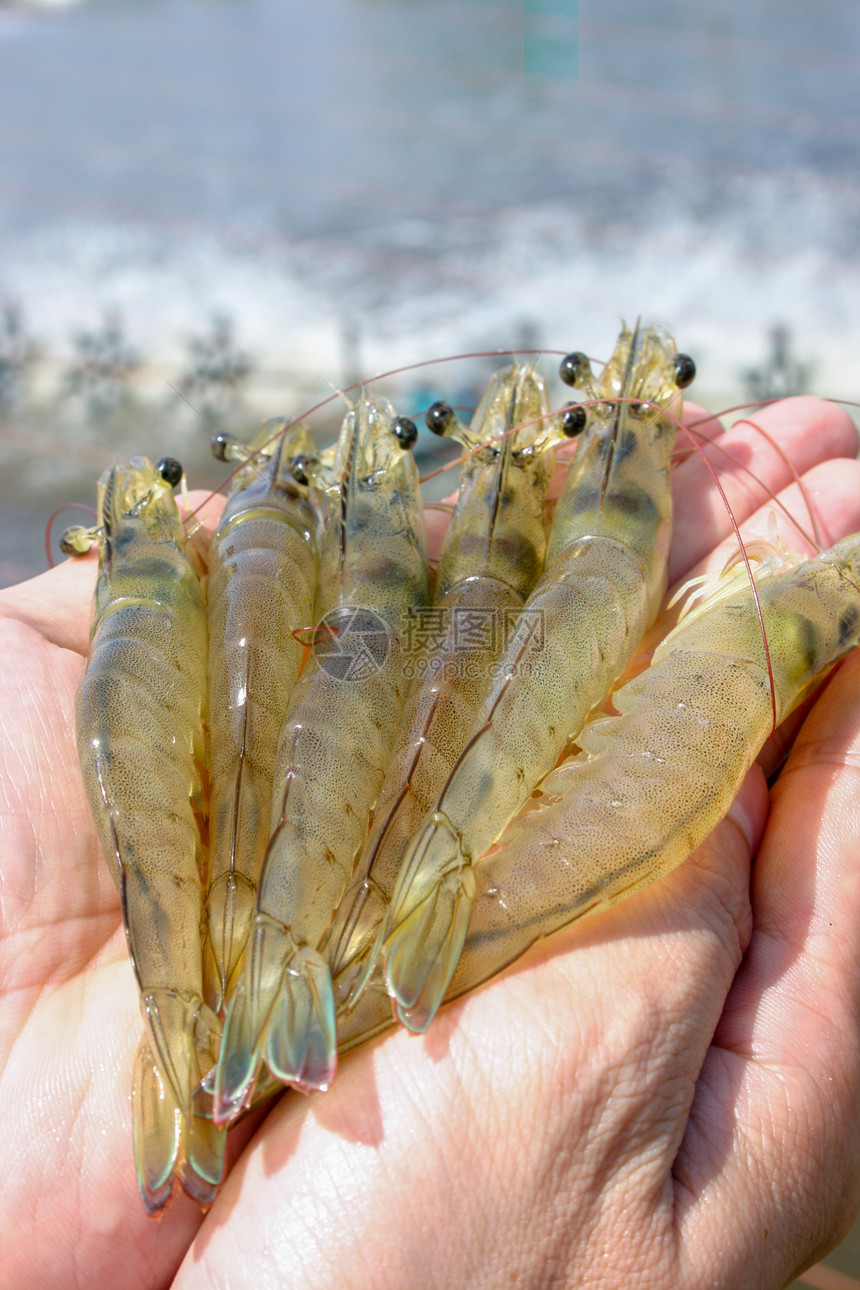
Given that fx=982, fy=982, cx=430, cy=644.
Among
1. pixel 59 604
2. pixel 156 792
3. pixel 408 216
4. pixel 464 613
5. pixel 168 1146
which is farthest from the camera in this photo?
pixel 408 216

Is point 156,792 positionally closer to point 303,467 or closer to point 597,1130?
point 597,1130

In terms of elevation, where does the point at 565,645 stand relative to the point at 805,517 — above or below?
below

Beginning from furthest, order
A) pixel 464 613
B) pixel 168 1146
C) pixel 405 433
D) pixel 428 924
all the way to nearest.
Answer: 1. pixel 405 433
2. pixel 464 613
3. pixel 428 924
4. pixel 168 1146

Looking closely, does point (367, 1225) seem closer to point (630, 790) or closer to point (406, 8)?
point (630, 790)

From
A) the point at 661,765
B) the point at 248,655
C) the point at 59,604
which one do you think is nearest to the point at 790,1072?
the point at 661,765

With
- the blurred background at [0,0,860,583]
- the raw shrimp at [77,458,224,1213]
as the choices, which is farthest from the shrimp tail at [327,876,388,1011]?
the blurred background at [0,0,860,583]

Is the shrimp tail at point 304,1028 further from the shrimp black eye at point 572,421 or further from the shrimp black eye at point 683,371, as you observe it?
the shrimp black eye at point 683,371
